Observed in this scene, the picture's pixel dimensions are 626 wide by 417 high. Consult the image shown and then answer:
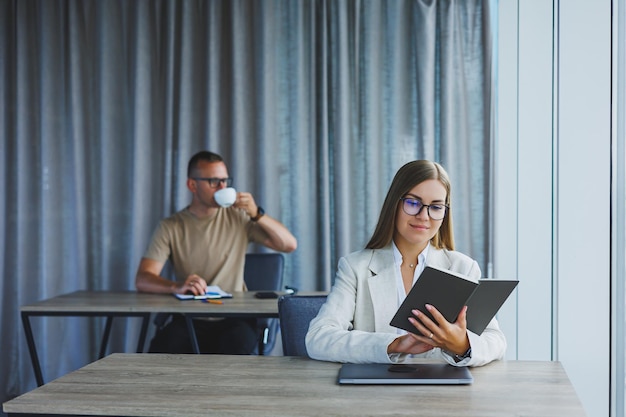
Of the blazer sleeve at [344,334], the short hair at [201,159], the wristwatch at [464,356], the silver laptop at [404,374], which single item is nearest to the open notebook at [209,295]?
the short hair at [201,159]

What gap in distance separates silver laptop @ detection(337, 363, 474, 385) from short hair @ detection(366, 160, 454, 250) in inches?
19.4

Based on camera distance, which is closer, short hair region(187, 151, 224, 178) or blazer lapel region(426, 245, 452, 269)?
blazer lapel region(426, 245, 452, 269)

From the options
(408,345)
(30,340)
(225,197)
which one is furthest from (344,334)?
(30,340)

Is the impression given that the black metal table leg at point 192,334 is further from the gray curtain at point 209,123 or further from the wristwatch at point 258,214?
the gray curtain at point 209,123

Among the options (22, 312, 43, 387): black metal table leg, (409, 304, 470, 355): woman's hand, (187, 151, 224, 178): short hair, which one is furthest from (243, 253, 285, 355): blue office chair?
(409, 304, 470, 355): woman's hand

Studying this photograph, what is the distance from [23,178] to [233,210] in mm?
1622

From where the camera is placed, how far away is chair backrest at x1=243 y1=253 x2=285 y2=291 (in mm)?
4246

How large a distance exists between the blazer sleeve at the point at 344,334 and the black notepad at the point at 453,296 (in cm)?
13

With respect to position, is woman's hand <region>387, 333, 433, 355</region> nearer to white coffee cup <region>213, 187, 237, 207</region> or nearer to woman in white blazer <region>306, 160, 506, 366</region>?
woman in white blazer <region>306, 160, 506, 366</region>

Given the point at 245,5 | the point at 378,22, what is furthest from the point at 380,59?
the point at 245,5

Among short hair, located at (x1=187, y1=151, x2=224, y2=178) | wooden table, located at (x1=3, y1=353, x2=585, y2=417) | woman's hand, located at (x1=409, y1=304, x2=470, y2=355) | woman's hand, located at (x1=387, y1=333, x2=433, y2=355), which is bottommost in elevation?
wooden table, located at (x1=3, y1=353, x2=585, y2=417)

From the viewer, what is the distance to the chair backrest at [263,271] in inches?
167

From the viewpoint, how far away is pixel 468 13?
4723mm

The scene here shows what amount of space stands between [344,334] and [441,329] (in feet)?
1.04
